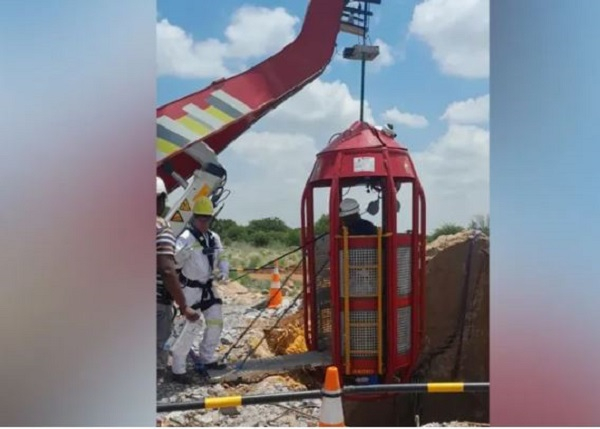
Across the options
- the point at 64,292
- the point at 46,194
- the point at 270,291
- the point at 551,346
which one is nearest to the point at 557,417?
the point at 551,346

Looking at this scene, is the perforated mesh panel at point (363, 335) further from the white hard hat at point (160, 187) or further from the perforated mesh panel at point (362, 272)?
the white hard hat at point (160, 187)

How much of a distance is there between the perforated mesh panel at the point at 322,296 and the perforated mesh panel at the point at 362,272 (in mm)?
284

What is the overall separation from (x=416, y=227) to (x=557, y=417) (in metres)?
1.19

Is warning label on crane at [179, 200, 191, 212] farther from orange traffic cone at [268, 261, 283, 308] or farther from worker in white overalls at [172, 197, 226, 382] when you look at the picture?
orange traffic cone at [268, 261, 283, 308]

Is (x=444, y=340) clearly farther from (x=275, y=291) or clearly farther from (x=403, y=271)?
(x=275, y=291)

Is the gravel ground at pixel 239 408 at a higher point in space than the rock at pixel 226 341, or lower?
lower

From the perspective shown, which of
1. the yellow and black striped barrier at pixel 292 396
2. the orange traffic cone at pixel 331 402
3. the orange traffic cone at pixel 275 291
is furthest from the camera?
the orange traffic cone at pixel 275 291

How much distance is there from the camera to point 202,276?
9.71 ft

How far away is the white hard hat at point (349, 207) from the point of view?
2936 mm

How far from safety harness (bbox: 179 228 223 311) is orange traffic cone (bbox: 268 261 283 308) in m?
0.87

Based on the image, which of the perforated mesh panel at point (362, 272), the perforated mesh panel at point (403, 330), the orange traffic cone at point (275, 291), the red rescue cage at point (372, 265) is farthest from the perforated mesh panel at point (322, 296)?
the orange traffic cone at point (275, 291)

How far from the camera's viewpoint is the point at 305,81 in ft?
9.57

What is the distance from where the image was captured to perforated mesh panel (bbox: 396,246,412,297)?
2951mm

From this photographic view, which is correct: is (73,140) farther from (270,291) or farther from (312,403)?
(270,291)
